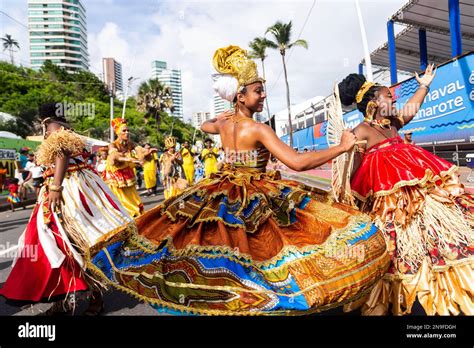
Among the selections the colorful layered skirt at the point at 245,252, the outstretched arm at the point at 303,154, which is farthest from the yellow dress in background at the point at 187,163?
the outstretched arm at the point at 303,154

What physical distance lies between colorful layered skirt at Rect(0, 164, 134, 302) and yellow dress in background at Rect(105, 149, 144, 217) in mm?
2684

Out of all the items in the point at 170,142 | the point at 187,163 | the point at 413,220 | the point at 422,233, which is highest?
the point at 170,142

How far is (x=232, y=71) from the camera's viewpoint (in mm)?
2500

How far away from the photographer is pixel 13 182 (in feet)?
41.0

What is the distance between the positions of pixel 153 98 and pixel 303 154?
62415mm

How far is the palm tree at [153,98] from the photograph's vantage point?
60.8 meters

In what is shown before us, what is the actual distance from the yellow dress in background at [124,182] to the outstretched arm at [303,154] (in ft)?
14.6

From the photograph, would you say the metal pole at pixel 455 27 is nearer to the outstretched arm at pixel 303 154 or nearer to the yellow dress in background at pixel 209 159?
the yellow dress in background at pixel 209 159

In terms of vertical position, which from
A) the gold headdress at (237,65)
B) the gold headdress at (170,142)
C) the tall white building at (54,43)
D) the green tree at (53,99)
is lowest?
the gold headdress at (237,65)

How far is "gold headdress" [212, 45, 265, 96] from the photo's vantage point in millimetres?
2422

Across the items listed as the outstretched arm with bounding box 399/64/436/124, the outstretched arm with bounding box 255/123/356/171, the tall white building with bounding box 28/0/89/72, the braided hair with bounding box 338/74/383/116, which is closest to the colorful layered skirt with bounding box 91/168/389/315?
the outstretched arm with bounding box 255/123/356/171

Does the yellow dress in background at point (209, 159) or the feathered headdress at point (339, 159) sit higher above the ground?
the yellow dress in background at point (209, 159)

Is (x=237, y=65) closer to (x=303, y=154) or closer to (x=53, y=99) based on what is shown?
(x=303, y=154)

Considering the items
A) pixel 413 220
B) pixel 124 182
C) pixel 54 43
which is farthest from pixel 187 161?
pixel 54 43
